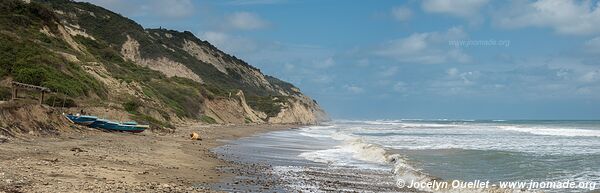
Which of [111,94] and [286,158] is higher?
[111,94]

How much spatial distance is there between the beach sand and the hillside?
3544 millimetres

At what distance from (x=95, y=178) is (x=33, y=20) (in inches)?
1651

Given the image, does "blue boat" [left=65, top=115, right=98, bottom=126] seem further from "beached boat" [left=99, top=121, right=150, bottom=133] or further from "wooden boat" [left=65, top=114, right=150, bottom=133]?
"beached boat" [left=99, top=121, right=150, bottom=133]

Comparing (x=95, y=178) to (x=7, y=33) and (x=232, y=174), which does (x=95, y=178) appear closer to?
(x=232, y=174)

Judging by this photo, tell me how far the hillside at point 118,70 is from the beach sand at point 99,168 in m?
3.54

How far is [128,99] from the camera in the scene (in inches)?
1502

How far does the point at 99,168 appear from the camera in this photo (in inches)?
463

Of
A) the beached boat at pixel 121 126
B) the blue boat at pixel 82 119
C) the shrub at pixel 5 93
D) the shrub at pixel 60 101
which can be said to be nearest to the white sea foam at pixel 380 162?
the beached boat at pixel 121 126

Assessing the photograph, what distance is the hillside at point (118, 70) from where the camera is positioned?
30.6 m

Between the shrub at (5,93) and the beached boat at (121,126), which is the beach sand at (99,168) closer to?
the beached boat at (121,126)

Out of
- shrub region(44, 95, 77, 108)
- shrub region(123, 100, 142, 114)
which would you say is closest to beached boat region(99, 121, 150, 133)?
shrub region(44, 95, 77, 108)

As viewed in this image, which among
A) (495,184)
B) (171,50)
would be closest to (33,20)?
(495,184)

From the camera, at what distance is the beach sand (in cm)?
922

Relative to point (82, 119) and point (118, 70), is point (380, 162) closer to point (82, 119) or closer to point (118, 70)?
point (82, 119)
